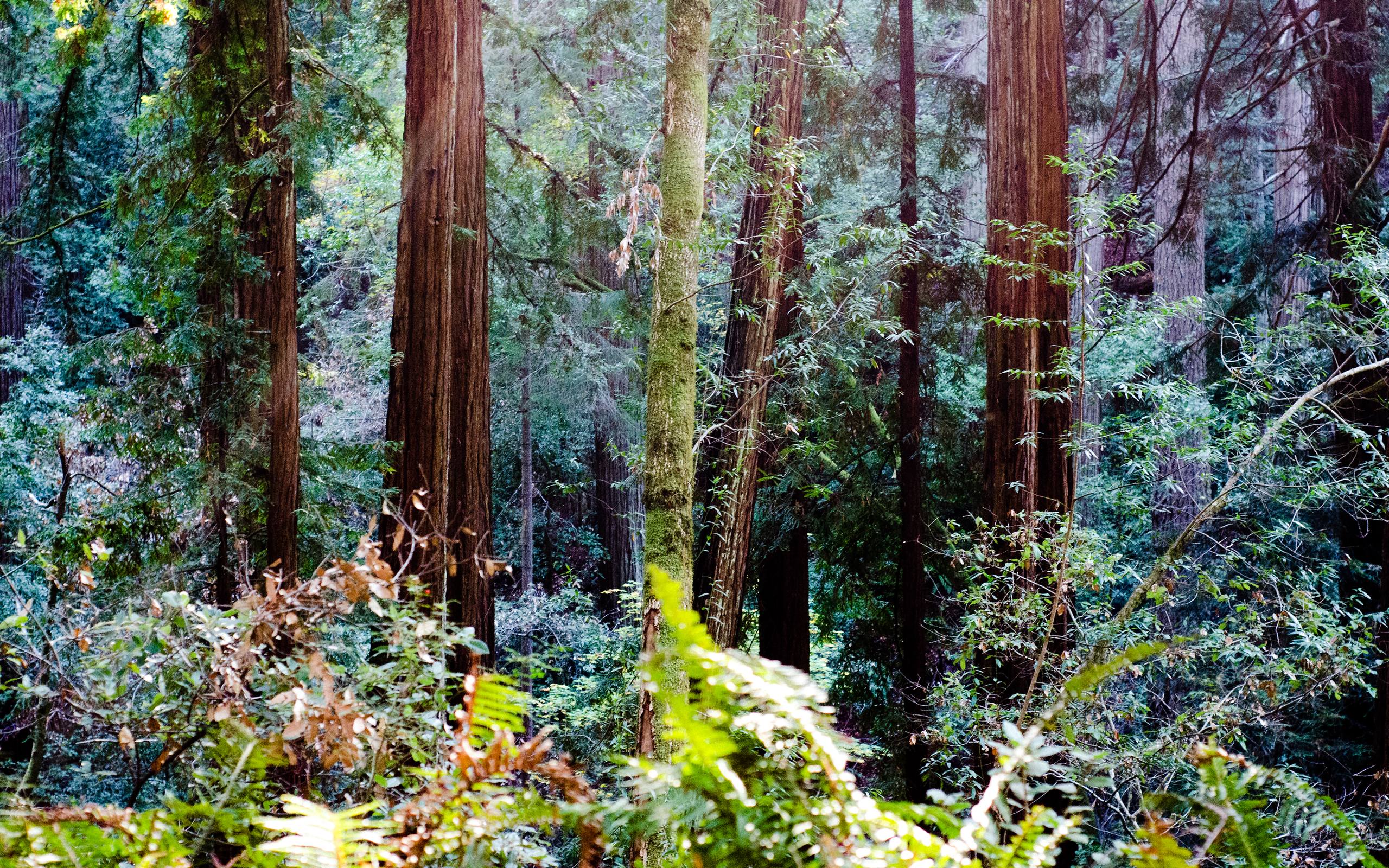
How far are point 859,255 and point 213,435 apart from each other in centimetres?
605

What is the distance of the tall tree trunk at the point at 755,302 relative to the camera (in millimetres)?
7203

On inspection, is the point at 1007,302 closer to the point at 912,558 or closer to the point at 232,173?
the point at 912,558

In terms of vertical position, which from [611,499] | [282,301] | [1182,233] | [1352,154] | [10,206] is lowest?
[611,499]

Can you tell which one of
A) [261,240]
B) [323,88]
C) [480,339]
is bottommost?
[480,339]

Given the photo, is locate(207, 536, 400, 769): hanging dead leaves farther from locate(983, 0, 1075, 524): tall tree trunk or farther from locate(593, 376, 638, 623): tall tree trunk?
locate(593, 376, 638, 623): tall tree trunk

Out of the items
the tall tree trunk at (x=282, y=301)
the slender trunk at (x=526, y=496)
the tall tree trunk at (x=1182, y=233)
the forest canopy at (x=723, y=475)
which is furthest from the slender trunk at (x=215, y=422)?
the slender trunk at (x=526, y=496)

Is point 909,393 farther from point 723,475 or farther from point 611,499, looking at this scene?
point 611,499

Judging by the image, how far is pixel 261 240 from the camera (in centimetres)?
714

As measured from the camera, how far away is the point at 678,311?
5191 millimetres

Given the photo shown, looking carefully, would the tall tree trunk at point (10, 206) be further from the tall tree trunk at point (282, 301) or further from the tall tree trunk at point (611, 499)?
the tall tree trunk at point (282, 301)

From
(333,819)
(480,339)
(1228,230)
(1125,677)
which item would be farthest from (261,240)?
(1228,230)

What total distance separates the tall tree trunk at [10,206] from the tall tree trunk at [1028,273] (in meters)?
12.8

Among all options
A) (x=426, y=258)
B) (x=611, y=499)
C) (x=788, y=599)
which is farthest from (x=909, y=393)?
(x=611, y=499)

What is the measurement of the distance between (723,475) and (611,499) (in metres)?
11.5
